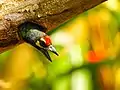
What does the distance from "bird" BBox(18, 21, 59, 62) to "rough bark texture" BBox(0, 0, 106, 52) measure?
0.5 inches

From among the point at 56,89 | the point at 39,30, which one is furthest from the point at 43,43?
the point at 56,89

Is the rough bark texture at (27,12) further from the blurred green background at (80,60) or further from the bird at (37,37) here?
the blurred green background at (80,60)

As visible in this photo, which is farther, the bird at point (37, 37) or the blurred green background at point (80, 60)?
the blurred green background at point (80, 60)

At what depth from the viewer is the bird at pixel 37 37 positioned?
0.55 m

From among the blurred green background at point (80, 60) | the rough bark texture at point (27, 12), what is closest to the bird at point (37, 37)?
the rough bark texture at point (27, 12)

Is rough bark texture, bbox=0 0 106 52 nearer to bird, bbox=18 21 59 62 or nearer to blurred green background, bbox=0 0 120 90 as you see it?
bird, bbox=18 21 59 62

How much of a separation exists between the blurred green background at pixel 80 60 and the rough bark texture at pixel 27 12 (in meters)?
0.66

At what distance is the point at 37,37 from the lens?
0.56m

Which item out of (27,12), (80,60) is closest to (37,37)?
(27,12)

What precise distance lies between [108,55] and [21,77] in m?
0.32

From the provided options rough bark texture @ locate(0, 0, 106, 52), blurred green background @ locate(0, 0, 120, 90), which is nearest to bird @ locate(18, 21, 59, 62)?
rough bark texture @ locate(0, 0, 106, 52)

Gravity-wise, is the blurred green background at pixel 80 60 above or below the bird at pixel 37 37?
above

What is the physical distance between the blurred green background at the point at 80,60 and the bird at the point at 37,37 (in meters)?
0.69

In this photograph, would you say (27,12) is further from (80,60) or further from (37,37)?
(80,60)
